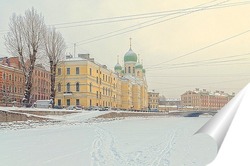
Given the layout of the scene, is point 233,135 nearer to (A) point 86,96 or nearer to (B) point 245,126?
(B) point 245,126

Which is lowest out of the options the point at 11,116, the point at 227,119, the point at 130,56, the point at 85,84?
the point at 11,116

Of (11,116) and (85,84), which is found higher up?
(85,84)

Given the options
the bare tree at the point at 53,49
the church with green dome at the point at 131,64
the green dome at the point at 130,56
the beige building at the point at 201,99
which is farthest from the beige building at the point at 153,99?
the bare tree at the point at 53,49

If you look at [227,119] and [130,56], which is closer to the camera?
[227,119]

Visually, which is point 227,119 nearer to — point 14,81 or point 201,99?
point 14,81

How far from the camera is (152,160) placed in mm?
10844

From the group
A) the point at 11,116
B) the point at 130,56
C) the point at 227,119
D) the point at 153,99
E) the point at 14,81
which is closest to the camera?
the point at 227,119

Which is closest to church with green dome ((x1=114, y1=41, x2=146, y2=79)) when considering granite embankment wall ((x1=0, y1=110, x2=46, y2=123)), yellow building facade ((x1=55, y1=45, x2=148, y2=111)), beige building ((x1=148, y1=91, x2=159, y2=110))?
yellow building facade ((x1=55, y1=45, x2=148, y2=111))

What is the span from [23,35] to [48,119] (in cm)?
1536

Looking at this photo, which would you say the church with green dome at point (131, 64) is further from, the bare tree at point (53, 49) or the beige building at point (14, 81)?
the bare tree at point (53, 49)

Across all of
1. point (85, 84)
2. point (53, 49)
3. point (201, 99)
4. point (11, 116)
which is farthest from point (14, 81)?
point (201, 99)

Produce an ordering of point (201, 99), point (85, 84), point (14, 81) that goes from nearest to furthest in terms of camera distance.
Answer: point (85, 84) < point (14, 81) < point (201, 99)

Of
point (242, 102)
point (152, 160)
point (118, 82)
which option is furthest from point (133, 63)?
point (242, 102)

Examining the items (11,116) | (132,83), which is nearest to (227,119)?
(11,116)
